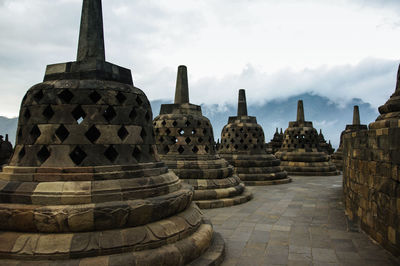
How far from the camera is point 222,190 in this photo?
8.69 metres

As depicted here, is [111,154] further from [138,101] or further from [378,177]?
[378,177]

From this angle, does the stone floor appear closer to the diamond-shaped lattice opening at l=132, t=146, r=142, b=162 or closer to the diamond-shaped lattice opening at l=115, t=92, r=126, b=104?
the diamond-shaped lattice opening at l=132, t=146, r=142, b=162

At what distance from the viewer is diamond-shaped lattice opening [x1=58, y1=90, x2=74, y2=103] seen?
401cm

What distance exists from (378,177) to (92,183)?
4390 mm

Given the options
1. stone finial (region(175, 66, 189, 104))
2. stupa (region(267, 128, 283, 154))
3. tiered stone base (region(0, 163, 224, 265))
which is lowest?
tiered stone base (region(0, 163, 224, 265))

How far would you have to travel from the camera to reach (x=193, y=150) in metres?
9.38

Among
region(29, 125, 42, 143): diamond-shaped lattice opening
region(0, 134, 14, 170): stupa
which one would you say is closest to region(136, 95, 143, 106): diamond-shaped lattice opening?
region(29, 125, 42, 143): diamond-shaped lattice opening

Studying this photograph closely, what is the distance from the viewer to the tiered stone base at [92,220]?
127 inches

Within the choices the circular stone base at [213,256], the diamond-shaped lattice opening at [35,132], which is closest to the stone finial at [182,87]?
the circular stone base at [213,256]

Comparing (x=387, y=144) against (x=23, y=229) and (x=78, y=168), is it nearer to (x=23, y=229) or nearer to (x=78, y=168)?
(x=78, y=168)

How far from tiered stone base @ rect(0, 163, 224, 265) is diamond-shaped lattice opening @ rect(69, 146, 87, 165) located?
218 millimetres

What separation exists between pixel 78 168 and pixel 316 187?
10.3m

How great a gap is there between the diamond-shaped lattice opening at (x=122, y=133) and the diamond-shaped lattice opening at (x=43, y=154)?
3.06 ft

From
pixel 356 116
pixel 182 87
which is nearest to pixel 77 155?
pixel 182 87
